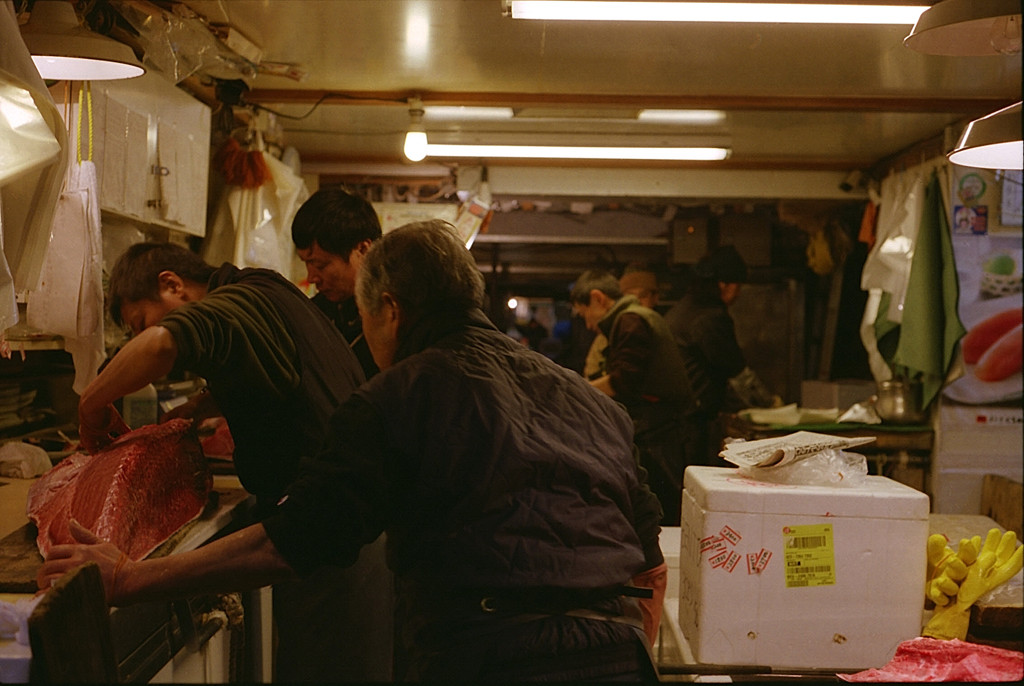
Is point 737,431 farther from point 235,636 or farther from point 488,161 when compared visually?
point 235,636

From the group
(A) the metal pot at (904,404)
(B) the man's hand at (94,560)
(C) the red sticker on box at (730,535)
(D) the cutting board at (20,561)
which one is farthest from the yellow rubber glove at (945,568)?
(A) the metal pot at (904,404)

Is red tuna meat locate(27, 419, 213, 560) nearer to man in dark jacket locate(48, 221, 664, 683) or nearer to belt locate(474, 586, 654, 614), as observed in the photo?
man in dark jacket locate(48, 221, 664, 683)

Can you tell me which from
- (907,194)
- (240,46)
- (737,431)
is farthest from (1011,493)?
(240,46)

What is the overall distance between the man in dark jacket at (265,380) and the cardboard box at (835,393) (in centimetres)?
384

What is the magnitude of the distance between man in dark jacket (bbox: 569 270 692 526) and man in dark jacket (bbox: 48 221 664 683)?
2.82m

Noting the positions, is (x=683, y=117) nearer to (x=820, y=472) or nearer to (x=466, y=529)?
(x=820, y=472)

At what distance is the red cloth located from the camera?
178 centimetres

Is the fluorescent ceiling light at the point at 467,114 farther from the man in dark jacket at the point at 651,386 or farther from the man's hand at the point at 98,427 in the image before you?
the man's hand at the point at 98,427

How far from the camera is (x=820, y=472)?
2150 millimetres

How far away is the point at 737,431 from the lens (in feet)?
16.5

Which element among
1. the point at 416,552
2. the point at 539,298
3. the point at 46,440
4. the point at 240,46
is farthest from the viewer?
the point at 539,298

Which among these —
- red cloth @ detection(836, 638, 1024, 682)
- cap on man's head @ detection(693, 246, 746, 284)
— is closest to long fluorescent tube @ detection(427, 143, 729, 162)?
cap on man's head @ detection(693, 246, 746, 284)

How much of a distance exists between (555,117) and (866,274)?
7.12 ft

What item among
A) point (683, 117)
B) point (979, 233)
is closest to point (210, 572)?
point (683, 117)
